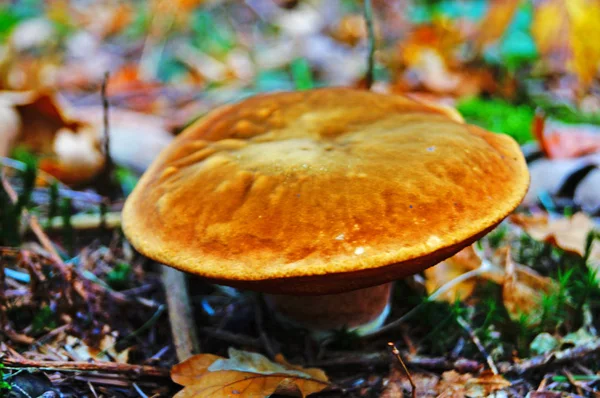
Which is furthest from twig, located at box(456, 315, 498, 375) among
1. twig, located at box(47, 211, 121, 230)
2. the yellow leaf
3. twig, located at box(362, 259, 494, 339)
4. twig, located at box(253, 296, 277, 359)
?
twig, located at box(47, 211, 121, 230)

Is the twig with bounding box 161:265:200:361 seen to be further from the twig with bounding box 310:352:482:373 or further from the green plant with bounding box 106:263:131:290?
the twig with bounding box 310:352:482:373

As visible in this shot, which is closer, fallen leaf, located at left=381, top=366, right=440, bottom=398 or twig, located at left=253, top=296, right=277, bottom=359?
fallen leaf, located at left=381, top=366, right=440, bottom=398

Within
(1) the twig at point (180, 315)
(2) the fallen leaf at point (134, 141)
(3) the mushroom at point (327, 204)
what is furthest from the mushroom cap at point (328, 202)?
(2) the fallen leaf at point (134, 141)

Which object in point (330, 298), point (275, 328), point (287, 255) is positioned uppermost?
point (287, 255)

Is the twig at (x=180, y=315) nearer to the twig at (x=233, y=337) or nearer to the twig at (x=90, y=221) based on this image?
the twig at (x=233, y=337)

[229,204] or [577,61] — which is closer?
[229,204]

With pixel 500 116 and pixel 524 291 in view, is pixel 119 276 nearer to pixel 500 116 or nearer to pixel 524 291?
pixel 524 291

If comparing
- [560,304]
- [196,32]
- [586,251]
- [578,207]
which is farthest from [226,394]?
[196,32]

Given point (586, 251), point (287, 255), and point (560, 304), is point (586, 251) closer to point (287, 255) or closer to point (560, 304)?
point (560, 304)
